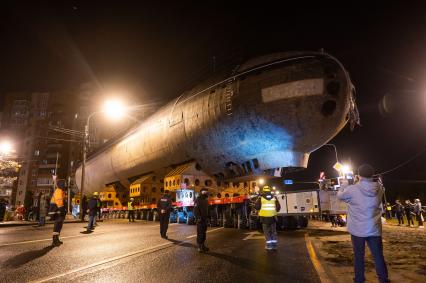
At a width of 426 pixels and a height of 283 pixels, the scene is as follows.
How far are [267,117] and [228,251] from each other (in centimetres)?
521

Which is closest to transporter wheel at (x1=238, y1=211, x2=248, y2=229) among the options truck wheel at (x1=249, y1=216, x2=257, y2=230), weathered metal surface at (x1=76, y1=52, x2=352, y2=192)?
truck wheel at (x1=249, y1=216, x2=257, y2=230)

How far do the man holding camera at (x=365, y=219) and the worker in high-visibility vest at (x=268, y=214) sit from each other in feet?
11.5

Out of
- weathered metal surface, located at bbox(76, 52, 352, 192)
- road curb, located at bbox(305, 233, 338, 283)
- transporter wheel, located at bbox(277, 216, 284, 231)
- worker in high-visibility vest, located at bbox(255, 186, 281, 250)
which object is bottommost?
road curb, located at bbox(305, 233, 338, 283)

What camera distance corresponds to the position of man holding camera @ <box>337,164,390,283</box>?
11.8 ft

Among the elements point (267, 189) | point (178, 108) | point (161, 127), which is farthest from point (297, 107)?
point (161, 127)

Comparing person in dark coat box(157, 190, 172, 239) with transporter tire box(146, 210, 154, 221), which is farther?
transporter tire box(146, 210, 154, 221)

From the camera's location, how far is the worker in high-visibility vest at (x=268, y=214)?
7238 mm

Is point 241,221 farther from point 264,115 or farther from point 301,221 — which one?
point 264,115

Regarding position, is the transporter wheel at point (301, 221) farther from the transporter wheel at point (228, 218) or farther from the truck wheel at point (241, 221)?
the transporter wheel at point (228, 218)

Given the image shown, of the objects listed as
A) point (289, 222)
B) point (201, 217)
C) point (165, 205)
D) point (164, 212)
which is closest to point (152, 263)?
point (201, 217)

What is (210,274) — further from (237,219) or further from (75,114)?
(75,114)

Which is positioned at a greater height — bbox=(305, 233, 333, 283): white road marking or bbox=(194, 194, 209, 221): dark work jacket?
bbox=(194, 194, 209, 221): dark work jacket

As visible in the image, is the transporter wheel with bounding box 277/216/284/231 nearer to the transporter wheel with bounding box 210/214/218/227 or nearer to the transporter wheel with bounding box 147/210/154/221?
the transporter wheel with bounding box 210/214/218/227

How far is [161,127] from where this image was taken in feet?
54.5
